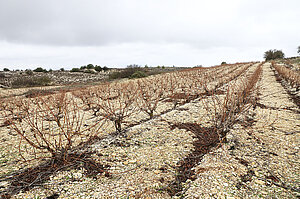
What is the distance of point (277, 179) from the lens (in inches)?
90.8

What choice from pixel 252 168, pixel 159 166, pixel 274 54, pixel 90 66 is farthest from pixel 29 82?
pixel 274 54

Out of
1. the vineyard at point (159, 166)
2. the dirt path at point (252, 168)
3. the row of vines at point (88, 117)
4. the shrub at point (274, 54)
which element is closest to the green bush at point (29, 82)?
the row of vines at point (88, 117)

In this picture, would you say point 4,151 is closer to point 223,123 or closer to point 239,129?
point 223,123

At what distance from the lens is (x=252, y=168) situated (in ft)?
8.46

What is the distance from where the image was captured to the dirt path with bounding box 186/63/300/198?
2.10m

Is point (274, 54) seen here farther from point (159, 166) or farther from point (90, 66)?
point (159, 166)

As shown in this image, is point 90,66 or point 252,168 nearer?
point 252,168

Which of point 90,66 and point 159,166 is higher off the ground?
point 90,66

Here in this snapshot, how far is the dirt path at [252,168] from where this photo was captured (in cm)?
210

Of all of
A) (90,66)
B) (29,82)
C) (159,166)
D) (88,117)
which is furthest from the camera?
(90,66)

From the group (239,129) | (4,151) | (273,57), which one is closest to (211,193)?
(239,129)

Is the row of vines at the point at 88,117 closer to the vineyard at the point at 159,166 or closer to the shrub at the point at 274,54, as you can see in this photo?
the vineyard at the point at 159,166

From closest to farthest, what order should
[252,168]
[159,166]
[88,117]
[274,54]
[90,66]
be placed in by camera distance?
[252,168] < [159,166] < [88,117] < [90,66] < [274,54]

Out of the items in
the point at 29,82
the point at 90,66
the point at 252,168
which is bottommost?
the point at 252,168
